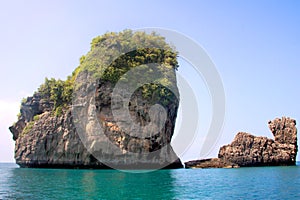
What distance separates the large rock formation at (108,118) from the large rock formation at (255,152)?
12.8 m

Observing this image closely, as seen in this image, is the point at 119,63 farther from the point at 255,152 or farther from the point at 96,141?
the point at 255,152

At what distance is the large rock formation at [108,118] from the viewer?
53406 millimetres

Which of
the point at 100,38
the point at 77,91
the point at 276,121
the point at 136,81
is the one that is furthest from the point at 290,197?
the point at 276,121

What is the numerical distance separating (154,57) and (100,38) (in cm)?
1053

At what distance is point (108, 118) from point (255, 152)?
103ft

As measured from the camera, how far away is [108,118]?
55250 mm

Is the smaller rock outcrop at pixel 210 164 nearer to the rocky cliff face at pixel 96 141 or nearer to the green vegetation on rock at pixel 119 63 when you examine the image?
the rocky cliff face at pixel 96 141

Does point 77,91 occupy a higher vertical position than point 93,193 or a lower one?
higher

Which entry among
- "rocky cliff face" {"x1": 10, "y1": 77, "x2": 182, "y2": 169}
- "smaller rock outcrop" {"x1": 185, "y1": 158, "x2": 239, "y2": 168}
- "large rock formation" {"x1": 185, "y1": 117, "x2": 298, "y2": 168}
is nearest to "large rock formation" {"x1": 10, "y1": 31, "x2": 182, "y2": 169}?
"rocky cliff face" {"x1": 10, "y1": 77, "x2": 182, "y2": 169}

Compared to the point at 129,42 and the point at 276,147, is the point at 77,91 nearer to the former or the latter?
the point at 129,42

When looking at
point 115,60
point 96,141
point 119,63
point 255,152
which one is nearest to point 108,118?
point 96,141

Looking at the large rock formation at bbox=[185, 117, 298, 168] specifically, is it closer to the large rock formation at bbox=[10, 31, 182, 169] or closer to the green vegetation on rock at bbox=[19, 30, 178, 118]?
the large rock formation at bbox=[10, 31, 182, 169]

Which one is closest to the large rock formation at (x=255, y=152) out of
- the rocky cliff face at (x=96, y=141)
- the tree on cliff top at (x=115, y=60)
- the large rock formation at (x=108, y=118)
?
the rocky cliff face at (x=96, y=141)

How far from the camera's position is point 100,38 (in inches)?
2376
